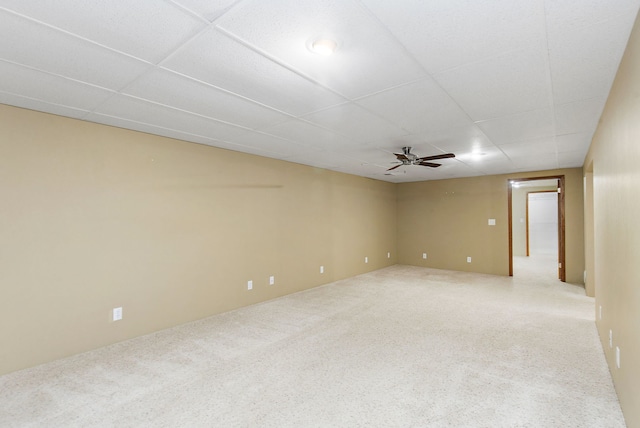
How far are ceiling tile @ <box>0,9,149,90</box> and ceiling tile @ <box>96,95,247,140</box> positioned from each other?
387mm

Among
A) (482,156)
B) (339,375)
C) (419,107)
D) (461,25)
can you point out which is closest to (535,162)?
(482,156)

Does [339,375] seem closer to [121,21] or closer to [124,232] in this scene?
[124,232]

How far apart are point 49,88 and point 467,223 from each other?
726 centimetres

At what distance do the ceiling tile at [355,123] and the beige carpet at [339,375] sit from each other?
2223mm

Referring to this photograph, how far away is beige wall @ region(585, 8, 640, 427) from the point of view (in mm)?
1635

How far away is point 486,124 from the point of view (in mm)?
3105

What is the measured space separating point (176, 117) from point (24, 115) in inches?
48.1

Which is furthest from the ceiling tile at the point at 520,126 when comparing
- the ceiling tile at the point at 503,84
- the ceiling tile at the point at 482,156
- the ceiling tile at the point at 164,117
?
the ceiling tile at the point at 164,117

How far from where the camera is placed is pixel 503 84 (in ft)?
→ 7.14

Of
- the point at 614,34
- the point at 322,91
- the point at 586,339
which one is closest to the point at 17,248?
the point at 322,91

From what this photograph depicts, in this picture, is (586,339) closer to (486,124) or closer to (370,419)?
(486,124)

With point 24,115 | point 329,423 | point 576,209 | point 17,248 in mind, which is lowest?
point 329,423

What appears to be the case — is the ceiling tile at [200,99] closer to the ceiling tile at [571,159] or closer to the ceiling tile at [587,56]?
the ceiling tile at [587,56]

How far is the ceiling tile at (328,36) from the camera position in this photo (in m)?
1.41
